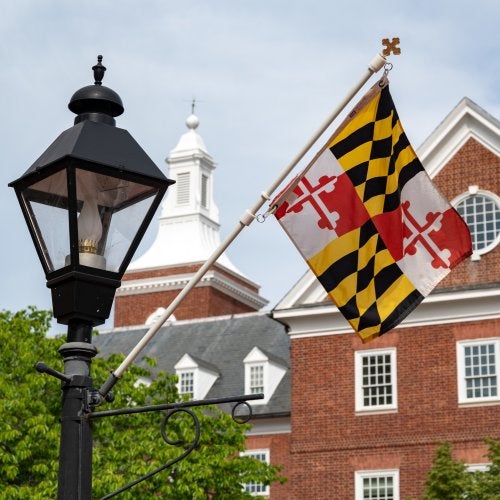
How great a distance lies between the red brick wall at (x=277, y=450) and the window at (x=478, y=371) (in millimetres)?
8889

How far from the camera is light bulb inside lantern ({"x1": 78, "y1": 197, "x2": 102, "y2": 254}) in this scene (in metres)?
7.37

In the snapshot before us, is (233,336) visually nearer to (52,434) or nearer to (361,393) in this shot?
(361,393)

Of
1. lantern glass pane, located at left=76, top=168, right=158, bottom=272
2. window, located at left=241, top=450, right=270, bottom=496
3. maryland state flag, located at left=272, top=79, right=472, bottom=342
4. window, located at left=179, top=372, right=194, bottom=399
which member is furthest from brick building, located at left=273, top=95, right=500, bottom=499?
lantern glass pane, located at left=76, top=168, right=158, bottom=272

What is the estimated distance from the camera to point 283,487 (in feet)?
130

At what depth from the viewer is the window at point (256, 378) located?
42178mm

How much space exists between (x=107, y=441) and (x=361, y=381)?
716 centimetres

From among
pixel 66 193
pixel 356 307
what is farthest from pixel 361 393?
pixel 66 193

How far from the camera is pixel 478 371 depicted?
32.5m

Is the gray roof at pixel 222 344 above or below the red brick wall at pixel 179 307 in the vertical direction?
below

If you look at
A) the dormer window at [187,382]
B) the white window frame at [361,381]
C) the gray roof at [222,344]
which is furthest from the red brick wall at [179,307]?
the white window frame at [361,381]

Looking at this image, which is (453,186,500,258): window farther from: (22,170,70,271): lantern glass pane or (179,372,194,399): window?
(22,170,70,271): lantern glass pane

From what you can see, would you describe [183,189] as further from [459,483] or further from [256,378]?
[459,483]

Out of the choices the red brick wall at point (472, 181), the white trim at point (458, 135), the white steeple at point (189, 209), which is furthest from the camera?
the white steeple at point (189, 209)

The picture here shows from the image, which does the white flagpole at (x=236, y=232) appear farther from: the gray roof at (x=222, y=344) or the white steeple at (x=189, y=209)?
the white steeple at (x=189, y=209)
